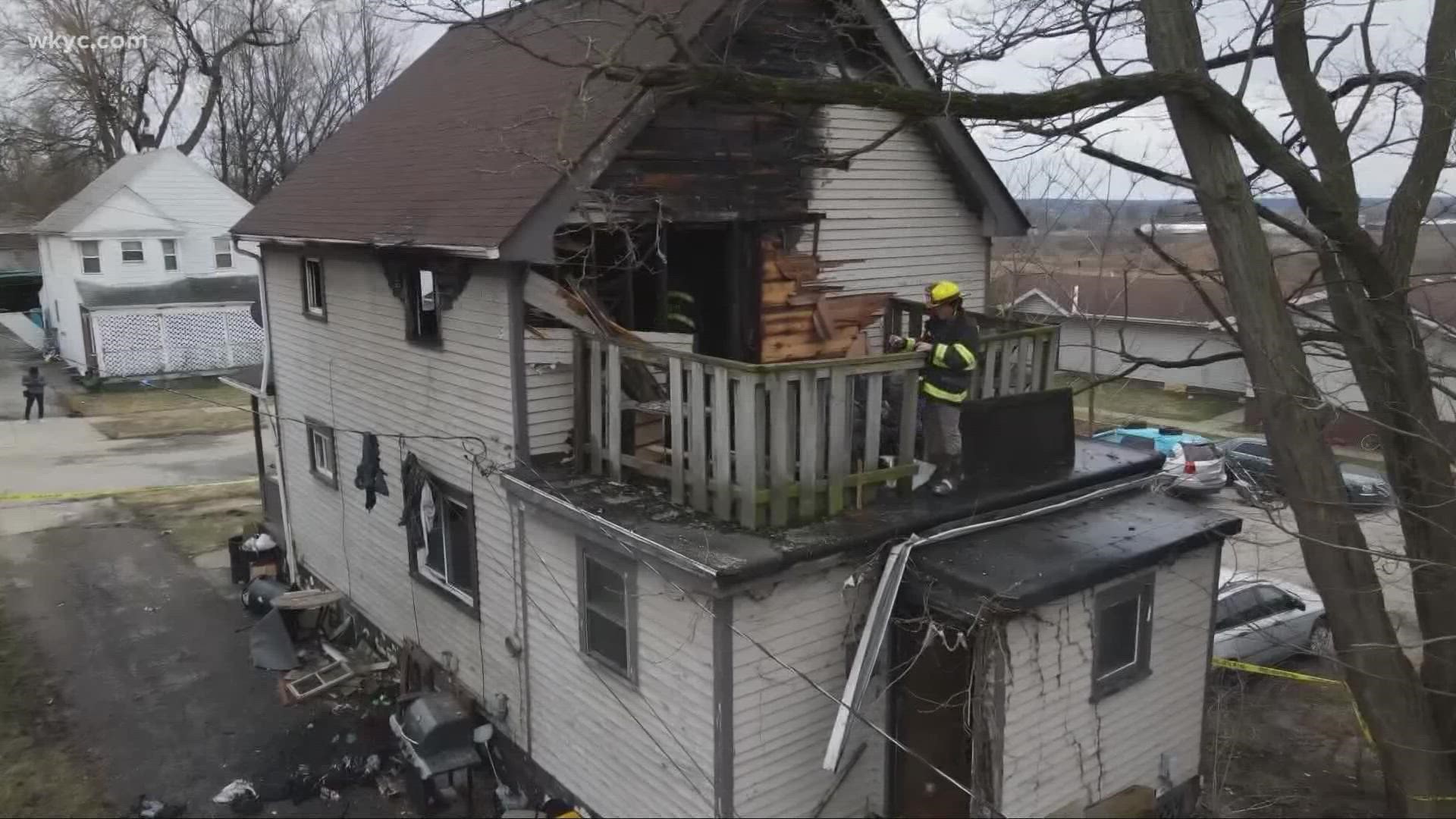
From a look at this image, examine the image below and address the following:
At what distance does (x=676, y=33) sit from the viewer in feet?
23.6

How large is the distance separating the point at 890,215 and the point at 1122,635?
4837 millimetres

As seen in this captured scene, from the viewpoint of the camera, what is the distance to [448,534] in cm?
1049

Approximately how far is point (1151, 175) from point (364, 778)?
29.8 feet

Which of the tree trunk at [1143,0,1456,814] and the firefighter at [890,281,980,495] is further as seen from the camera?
the firefighter at [890,281,980,495]

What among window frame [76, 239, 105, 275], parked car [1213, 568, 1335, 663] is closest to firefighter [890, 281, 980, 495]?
parked car [1213, 568, 1335, 663]

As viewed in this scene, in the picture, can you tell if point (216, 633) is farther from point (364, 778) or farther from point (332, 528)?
point (364, 778)

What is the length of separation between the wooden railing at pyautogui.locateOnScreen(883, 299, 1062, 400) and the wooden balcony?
0.03 metres

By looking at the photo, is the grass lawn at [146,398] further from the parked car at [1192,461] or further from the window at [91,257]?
the parked car at [1192,461]

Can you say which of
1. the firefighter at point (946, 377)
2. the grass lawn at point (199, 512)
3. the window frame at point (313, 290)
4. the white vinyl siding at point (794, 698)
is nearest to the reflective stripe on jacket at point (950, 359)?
the firefighter at point (946, 377)

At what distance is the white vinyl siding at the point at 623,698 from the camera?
730 centimetres

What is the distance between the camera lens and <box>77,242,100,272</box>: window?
34.3 metres

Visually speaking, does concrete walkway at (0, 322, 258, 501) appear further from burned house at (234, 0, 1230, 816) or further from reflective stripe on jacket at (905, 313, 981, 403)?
reflective stripe on jacket at (905, 313, 981, 403)

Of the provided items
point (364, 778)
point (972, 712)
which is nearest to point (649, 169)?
point (972, 712)

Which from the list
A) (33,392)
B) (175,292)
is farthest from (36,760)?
(175,292)
